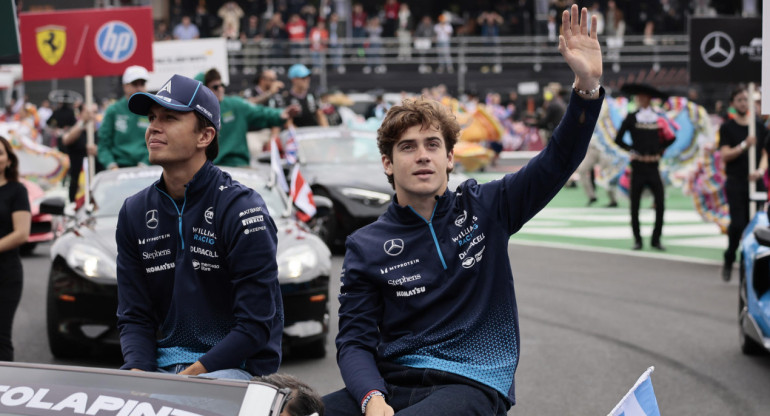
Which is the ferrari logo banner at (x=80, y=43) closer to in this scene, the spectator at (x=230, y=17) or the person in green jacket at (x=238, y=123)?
the person in green jacket at (x=238, y=123)

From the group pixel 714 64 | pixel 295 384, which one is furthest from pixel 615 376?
pixel 714 64

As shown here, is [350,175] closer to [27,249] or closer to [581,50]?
[27,249]

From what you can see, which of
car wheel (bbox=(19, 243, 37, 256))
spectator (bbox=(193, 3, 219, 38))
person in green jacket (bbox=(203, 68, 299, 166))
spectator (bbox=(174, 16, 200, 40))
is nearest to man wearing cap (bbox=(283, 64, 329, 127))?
person in green jacket (bbox=(203, 68, 299, 166))

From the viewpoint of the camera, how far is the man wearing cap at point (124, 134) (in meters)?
11.4

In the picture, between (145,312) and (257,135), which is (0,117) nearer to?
(257,135)

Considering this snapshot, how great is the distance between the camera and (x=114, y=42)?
1328 cm

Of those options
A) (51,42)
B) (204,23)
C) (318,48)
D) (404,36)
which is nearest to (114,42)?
(51,42)

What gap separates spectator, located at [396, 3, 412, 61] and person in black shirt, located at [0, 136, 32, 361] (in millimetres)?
32917

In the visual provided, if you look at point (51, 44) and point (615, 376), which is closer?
→ point (615, 376)

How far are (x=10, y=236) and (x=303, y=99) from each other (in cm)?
953

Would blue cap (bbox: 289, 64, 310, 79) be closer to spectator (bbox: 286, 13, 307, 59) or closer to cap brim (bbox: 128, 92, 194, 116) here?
cap brim (bbox: 128, 92, 194, 116)

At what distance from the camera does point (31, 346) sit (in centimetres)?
906

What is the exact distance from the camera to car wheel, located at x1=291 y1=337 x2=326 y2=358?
28.1ft

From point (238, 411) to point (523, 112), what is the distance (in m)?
36.6
